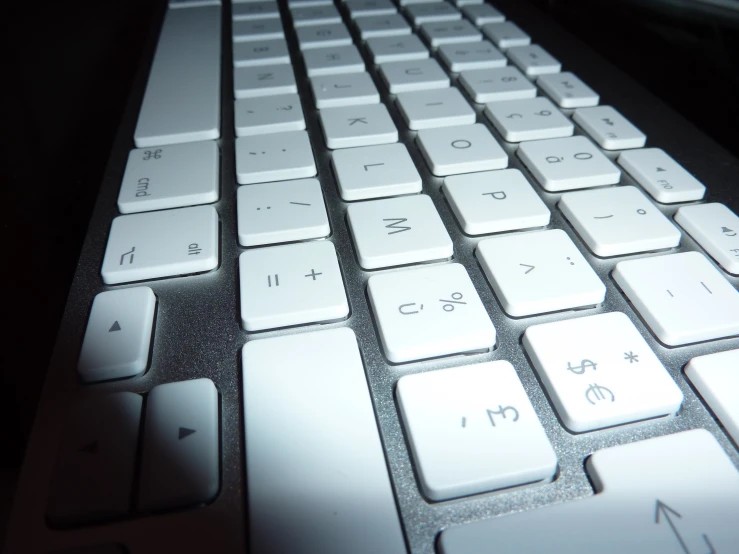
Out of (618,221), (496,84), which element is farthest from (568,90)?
(618,221)

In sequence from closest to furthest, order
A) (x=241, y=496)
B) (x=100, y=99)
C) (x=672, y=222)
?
(x=241, y=496) → (x=672, y=222) → (x=100, y=99)

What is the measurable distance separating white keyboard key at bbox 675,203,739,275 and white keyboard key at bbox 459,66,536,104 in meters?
0.15

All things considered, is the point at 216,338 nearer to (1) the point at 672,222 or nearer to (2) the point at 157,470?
(2) the point at 157,470

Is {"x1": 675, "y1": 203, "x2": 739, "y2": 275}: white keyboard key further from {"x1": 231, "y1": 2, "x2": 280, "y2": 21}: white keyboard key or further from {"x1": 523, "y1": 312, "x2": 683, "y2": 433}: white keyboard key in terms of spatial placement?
{"x1": 231, "y1": 2, "x2": 280, "y2": 21}: white keyboard key

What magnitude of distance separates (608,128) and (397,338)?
23cm

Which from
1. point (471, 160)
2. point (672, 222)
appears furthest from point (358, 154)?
point (672, 222)

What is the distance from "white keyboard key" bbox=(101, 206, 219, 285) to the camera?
221 millimetres

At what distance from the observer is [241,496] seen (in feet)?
0.50

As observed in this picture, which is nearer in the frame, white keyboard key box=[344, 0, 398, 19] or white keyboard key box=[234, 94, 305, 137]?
white keyboard key box=[234, 94, 305, 137]

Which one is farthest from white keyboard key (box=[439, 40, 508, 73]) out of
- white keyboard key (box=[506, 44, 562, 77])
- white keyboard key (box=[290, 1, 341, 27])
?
white keyboard key (box=[290, 1, 341, 27])

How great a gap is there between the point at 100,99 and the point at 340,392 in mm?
345

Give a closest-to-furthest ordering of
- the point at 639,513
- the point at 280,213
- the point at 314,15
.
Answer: the point at 639,513 → the point at 280,213 → the point at 314,15

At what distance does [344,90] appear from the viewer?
1.17ft

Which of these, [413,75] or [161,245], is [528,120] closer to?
[413,75]
